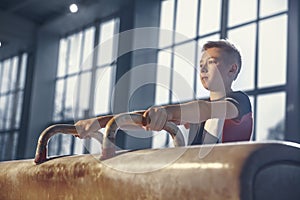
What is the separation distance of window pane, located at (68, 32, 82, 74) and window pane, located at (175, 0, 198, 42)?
7.40ft

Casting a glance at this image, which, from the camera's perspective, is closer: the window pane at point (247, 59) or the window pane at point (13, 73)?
the window pane at point (247, 59)

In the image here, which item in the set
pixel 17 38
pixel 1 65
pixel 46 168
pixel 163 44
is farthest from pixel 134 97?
pixel 46 168

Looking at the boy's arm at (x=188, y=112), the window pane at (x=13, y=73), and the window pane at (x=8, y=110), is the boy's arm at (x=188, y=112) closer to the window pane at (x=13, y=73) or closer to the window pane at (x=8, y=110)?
the window pane at (x=8, y=110)

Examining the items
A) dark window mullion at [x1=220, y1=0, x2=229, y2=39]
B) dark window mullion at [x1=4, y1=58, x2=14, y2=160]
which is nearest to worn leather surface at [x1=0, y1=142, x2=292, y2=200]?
dark window mullion at [x1=220, y1=0, x2=229, y2=39]

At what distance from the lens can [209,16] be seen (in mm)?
4930

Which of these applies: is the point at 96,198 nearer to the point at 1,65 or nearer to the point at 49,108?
the point at 49,108

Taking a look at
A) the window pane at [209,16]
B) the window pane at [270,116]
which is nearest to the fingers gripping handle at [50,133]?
the window pane at [270,116]

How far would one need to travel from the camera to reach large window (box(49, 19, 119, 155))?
20.6 ft

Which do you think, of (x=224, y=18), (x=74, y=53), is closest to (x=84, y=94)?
(x=74, y=53)

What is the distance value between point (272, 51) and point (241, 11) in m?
0.68

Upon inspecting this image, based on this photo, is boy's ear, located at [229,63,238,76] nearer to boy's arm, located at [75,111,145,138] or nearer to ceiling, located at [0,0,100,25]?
boy's arm, located at [75,111,145,138]

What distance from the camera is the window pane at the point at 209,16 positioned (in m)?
4.80

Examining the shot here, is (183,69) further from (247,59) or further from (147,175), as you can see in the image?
(147,175)

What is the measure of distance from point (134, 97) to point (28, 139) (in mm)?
2554
